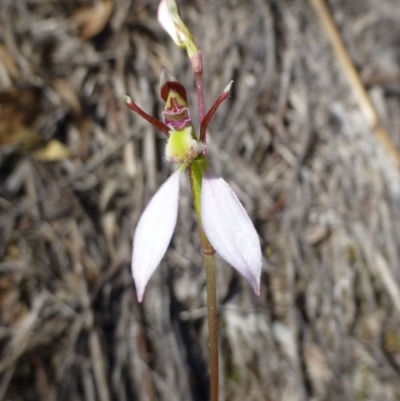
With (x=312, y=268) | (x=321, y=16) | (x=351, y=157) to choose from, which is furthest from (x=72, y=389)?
(x=321, y=16)

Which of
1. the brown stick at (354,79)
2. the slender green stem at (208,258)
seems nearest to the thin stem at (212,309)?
the slender green stem at (208,258)

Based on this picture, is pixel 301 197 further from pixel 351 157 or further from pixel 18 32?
pixel 18 32

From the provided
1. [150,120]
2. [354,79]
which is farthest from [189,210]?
[150,120]

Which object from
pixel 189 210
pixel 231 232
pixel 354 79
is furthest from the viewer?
pixel 354 79

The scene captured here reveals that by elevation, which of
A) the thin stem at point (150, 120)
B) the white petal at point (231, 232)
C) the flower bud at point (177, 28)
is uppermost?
the flower bud at point (177, 28)

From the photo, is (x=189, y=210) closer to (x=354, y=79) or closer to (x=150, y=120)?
(x=354, y=79)

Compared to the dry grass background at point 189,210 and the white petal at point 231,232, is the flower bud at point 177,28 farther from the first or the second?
the dry grass background at point 189,210

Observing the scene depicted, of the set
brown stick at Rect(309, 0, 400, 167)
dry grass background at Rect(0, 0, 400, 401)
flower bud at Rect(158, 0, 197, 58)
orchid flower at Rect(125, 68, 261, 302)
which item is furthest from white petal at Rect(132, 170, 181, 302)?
brown stick at Rect(309, 0, 400, 167)
